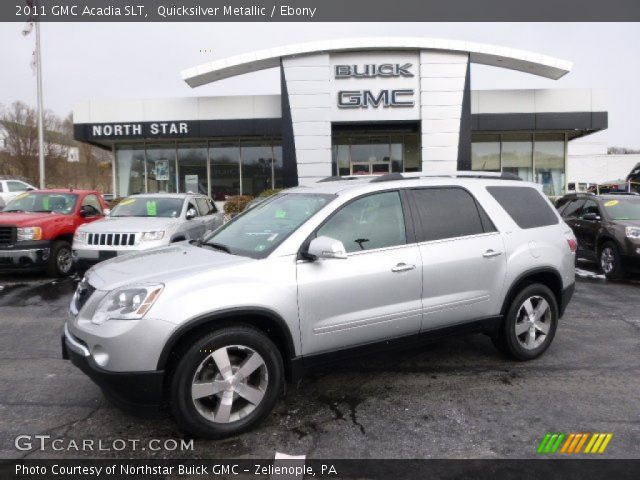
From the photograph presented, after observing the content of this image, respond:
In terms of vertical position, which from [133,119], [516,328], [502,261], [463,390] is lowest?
[463,390]

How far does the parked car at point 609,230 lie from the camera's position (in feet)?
28.4

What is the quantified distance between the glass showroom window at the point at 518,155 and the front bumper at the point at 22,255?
65.4 feet

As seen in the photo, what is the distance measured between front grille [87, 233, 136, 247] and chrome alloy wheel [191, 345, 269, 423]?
5318mm

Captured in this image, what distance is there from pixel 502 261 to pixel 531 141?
20.9 m

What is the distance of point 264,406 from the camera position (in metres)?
3.37

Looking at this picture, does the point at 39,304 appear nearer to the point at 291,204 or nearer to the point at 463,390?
the point at 291,204

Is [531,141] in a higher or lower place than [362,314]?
higher

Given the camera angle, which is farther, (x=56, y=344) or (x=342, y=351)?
(x=56, y=344)

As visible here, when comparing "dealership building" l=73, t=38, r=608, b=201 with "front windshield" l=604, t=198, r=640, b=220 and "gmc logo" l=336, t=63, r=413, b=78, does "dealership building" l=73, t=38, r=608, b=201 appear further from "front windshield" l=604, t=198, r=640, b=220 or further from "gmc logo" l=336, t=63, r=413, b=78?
"front windshield" l=604, t=198, r=640, b=220

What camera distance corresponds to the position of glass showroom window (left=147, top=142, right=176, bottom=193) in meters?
23.0

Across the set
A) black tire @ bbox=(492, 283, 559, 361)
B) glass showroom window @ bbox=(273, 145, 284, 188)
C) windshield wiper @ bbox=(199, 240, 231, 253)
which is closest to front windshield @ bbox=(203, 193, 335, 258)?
windshield wiper @ bbox=(199, 240, 231, 253)

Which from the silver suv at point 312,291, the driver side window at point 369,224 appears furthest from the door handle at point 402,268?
the driver side window at point 369,224

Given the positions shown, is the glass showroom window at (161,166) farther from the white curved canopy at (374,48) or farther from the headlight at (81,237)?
the headlight at (81,237)

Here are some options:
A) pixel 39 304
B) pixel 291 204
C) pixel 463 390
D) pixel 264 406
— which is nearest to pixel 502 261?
pixel 463 390
